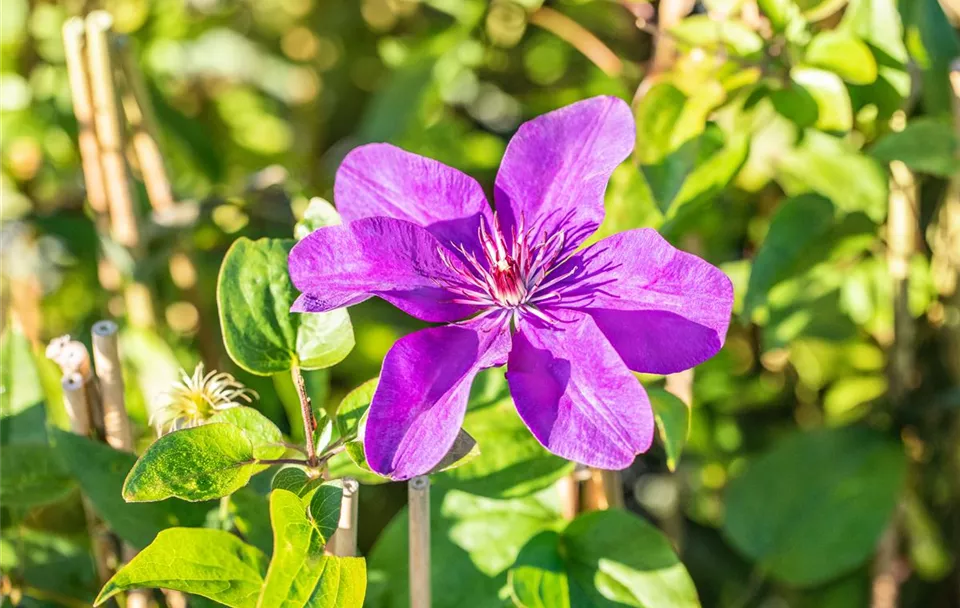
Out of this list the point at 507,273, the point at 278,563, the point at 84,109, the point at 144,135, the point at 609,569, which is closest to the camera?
the point at 278,563

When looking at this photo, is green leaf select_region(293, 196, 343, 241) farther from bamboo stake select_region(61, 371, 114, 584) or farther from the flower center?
bamboo stake select_region(61, 371, 114, 584)

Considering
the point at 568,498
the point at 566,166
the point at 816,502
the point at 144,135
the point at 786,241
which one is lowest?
the point at 816,502

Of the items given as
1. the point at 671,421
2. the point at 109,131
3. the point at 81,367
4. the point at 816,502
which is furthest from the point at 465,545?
the point at 109,131

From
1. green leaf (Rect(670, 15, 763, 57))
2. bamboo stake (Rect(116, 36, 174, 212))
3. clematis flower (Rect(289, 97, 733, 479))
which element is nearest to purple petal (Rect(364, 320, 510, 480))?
clematis flower (Rect(289, 97, 733, 479))

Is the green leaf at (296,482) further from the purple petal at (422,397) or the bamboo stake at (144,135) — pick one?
the bamboo stake at (144,135)

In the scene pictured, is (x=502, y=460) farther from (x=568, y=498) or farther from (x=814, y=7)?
(x=814, y=7)

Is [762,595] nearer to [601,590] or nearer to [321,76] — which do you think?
[601,590]

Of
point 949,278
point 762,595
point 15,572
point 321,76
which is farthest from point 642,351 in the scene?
point 321,76
